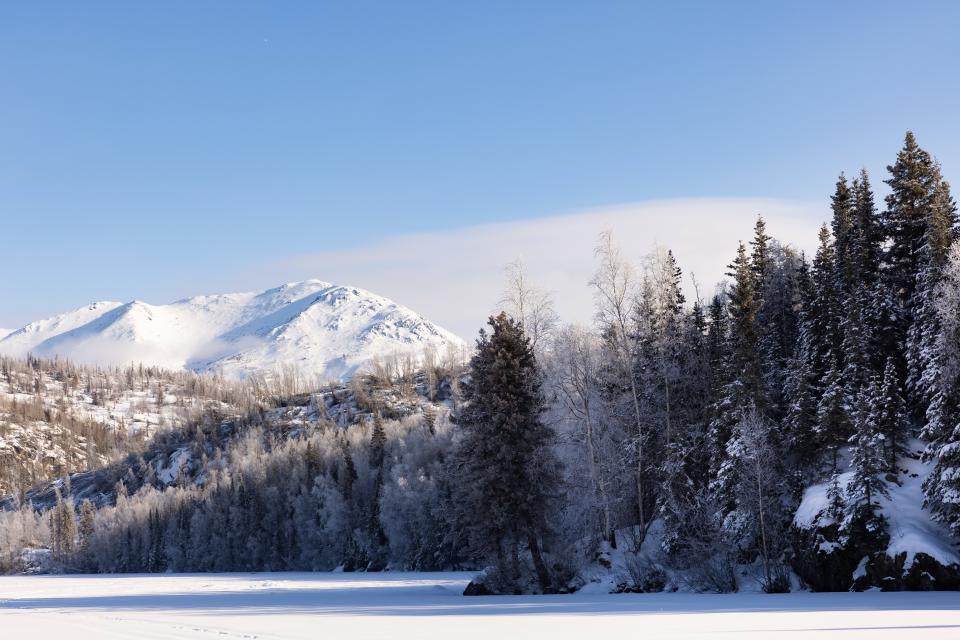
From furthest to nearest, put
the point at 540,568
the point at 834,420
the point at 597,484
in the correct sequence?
the point at 597,484 → the point at 834,420 → the point at 540,568

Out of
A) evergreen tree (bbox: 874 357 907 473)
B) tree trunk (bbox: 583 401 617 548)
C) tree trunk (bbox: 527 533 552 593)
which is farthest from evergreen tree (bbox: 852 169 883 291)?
tree trunk (bbox: 527 533 552 593)

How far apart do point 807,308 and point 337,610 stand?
3770cm

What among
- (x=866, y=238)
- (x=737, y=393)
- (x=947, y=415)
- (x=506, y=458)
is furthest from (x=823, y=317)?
(x=506, y=458)

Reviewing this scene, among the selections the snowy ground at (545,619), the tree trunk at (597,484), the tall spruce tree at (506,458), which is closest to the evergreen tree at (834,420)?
the snowy ground at (545,619)

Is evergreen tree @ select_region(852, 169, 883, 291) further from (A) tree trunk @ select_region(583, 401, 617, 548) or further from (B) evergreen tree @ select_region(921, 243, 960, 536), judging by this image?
(A) tree trunk @ select_region(583, 401, 617, 548)

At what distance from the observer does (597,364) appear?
45438mm

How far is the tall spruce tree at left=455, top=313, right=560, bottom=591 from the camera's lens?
3706cm

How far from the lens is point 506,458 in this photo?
121 ft

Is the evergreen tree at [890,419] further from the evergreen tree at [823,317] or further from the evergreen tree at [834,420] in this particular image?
the evergreen tree at [823,317]

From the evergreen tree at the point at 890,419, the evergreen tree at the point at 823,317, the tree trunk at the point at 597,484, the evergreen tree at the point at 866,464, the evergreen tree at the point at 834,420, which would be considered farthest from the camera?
the evergreen tree at the point at 823,317

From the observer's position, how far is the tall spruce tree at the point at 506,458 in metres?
37.1

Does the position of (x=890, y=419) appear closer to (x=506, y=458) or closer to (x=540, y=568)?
(x=540, y=568)

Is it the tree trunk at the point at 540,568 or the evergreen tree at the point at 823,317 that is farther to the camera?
the evergreen tree at the point at 823,317

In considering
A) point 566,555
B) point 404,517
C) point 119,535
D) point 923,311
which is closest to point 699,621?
point 566,555
